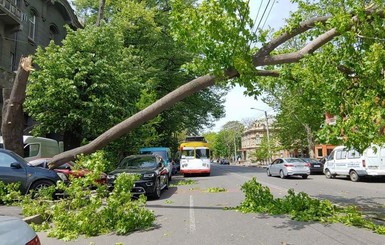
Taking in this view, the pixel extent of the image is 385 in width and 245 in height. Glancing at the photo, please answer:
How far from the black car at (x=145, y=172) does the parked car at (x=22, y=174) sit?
6.93 ft

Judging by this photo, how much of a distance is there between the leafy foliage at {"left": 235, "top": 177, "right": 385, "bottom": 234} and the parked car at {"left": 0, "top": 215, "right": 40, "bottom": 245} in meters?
6.80

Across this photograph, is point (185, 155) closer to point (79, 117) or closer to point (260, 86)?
point (79, 117)

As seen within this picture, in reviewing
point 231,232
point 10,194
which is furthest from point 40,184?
point 231,232

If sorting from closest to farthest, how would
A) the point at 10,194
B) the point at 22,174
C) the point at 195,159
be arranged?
1. the point at 10,194
2. the point at 22,174
3. the point at 195,159

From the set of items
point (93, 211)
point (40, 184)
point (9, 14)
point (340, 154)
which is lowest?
point (93, 211)

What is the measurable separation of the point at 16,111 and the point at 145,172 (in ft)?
16.4

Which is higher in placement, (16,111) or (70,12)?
(70,12)

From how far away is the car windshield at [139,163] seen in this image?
1423 cm

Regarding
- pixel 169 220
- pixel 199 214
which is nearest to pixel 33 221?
pixel 169 220

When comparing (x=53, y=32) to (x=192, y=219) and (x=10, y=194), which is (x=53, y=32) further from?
(x=192, y=219)

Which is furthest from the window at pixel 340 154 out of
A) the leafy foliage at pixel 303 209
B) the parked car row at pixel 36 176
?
the leafy foliage at pixel 303 209

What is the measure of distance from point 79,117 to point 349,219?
484 inches

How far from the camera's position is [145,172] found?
12.9 meters

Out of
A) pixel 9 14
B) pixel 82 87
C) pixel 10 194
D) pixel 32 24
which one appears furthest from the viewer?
pixel 32 24
